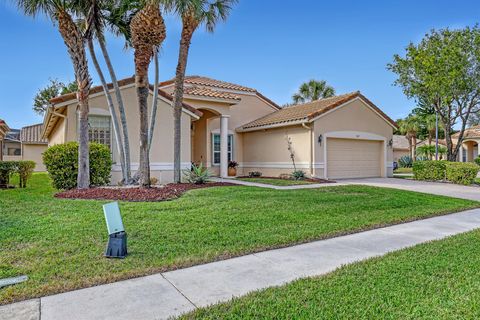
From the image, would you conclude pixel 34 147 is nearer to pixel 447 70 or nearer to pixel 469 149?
pixel 447 70

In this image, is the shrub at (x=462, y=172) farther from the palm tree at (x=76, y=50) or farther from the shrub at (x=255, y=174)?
the palm tree at (x=76, y=50)

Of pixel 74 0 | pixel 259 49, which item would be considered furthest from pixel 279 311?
pixel 259 49

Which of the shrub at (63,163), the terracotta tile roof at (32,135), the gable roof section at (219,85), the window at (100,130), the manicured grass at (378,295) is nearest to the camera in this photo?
the manicured grass at (378,295)

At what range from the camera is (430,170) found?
18.0 meters

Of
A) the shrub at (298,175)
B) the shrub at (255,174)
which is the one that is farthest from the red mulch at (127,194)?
the shrub at (255,174)

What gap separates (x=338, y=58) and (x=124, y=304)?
2119cm

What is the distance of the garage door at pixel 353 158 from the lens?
17.6 metres

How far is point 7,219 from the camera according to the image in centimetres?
684

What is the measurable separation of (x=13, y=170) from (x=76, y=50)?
560 centimetres

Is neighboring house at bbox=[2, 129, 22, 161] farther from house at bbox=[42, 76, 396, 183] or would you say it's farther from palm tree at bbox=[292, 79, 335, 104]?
palm tree at bbox=[292, 79, 335, 104]

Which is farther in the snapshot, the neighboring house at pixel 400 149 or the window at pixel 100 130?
the neighboring house at pixel 400 149

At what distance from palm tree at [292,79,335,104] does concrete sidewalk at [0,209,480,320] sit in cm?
3135

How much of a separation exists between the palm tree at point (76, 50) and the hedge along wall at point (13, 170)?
3.86 metres

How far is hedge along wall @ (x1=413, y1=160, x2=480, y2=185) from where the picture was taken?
641 inches
